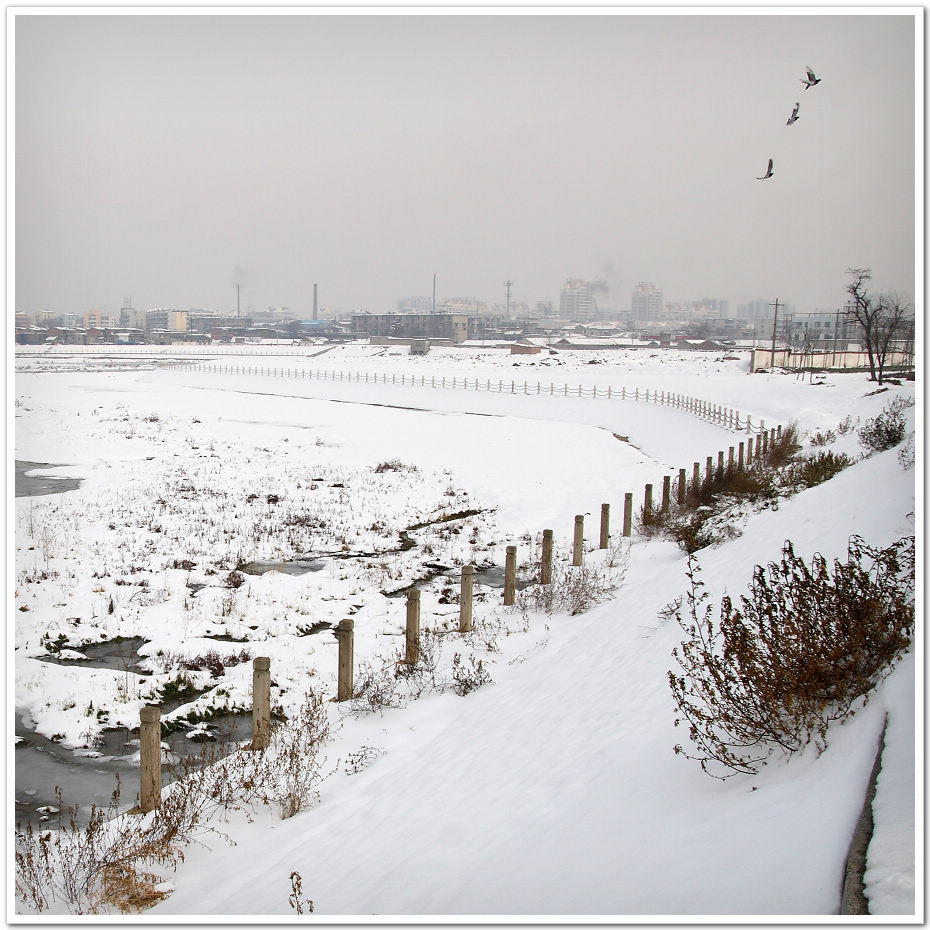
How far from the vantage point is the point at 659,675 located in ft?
22.1

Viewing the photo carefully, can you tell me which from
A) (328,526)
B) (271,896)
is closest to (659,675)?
(271,896)

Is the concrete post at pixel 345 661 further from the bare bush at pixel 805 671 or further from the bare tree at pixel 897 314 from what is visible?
the bare tree at pixel 897 314

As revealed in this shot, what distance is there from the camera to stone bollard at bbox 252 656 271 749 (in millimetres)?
6480

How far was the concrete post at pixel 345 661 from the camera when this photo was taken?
7441 millimetres

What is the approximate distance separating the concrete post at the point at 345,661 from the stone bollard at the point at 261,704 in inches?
40.6

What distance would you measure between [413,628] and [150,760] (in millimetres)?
3367

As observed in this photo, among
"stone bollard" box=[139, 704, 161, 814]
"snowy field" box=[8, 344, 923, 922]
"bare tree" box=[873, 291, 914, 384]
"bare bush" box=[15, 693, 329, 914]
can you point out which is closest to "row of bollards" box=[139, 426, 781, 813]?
"stone bollard" box=[139, 704, 161, 814]

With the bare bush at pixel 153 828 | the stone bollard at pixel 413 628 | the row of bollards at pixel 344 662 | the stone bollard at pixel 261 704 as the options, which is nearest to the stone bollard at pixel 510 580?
the row of bollards at pixel 344 662

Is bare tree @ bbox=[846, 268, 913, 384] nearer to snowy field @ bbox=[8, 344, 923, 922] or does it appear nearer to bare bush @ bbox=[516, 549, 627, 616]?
snowy field @ bbox=[8, 344, 923, 922]

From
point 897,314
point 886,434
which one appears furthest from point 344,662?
point 886,434

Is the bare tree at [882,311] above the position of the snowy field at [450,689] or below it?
above

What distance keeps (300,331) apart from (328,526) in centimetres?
16109

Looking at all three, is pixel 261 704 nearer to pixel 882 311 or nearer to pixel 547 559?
pixel 547 559
